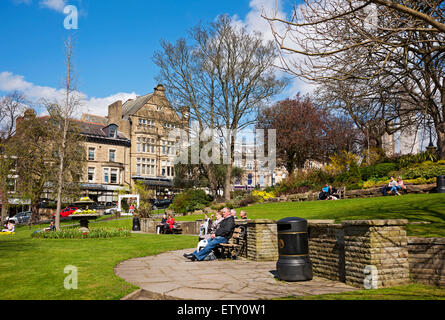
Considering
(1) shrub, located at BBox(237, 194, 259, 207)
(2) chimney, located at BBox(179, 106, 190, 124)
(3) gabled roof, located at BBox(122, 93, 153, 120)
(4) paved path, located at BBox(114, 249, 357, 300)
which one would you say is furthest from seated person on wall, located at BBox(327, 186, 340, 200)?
(3) gabled roof, located at BBox(122, 93, 153, 120)

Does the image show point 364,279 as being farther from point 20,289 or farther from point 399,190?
point 399,190

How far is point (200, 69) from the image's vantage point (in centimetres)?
3538

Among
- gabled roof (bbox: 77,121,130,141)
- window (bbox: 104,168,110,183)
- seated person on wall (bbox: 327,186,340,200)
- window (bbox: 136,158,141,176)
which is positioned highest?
gabled roof (bbox: 77,121,130,141)

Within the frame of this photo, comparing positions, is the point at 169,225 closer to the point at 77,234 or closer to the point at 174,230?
the point at 174,230

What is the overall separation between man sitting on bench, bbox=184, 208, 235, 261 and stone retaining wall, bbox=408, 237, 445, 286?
206 inches

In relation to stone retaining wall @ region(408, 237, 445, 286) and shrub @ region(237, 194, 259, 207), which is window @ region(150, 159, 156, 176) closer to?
shrub @ region(237, 194, 259, 207)

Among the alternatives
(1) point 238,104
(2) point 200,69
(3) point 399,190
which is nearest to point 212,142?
(1) point 238,104

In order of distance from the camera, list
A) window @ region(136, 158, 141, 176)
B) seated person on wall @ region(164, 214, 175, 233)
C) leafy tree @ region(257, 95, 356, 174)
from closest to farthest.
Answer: seated person on wall @ region(164, 214, 175, 233), leafy tree @ region(257, 95, 356, 174), window @ region(136, 158, 141, 176)

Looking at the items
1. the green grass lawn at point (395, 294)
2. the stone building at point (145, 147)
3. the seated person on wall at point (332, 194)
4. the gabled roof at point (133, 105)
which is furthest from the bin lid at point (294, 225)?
the gabled roof at point (133, 105)

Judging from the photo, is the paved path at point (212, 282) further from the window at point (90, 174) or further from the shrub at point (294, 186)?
the window at point (90, 174)

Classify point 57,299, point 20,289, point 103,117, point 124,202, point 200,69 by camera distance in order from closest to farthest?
point 57,299 → point 20,289 → point 200,69 → point 124,202 → point 103,117

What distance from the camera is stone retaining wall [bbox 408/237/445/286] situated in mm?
6047

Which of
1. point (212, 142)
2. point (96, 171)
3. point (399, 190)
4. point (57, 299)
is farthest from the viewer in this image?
point (96, 171)

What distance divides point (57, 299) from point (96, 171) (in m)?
54.4
